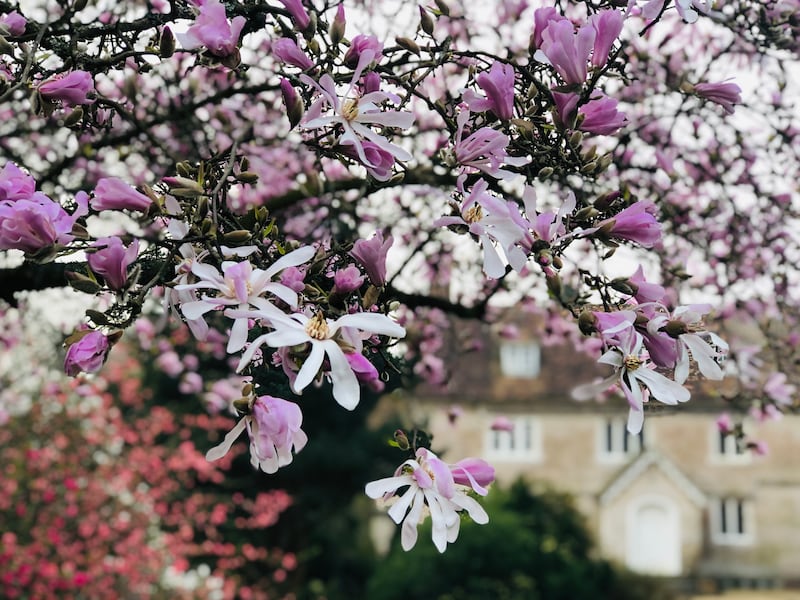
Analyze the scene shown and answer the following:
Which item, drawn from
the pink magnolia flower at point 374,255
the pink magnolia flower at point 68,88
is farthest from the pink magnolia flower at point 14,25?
the pink magnolia flower at point 374,255

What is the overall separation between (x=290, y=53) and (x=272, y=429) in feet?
2.52

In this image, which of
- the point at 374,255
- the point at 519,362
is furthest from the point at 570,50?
the point at 519,362

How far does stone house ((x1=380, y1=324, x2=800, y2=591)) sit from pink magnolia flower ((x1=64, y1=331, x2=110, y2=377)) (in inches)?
733

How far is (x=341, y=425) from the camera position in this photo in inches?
526

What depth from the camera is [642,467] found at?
68.4 ft

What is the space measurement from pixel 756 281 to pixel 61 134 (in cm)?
432

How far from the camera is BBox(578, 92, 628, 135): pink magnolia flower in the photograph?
1771mm

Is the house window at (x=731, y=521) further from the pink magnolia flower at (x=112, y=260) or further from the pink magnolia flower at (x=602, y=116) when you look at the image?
the pink magnolia flower at (x=112, y=260)

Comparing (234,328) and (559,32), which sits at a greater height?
(559,32)

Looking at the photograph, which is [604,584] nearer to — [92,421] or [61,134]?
[92,421]

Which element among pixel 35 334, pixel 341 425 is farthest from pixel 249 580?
pixel 35 334

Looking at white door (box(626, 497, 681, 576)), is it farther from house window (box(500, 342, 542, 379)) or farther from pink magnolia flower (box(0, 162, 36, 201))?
pink magnolia flower (box(0, 162, 36, 201))

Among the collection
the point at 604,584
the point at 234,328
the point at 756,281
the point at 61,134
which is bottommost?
the point at 604,584

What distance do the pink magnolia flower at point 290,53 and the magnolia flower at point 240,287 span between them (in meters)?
0.50
